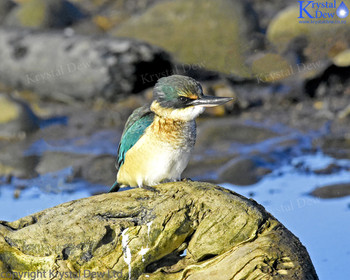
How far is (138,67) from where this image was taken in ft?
41.7

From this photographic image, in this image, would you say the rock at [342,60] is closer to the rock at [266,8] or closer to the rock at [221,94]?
the rock at [221,94]

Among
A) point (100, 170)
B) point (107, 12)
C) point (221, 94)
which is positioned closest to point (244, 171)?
point (100, 170)

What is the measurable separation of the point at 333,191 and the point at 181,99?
4020 mm

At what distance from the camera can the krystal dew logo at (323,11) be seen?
45.7 ft

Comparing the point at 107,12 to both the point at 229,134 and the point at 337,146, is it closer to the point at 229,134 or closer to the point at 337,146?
the point at 229,134

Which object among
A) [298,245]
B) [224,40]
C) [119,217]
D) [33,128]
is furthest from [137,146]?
[224,40]

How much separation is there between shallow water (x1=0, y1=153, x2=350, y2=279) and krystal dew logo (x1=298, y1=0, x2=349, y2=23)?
502 centimetres

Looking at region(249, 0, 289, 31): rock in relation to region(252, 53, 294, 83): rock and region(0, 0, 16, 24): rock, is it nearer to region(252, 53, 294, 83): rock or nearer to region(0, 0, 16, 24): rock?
region(252, 53, 294, 83): rock

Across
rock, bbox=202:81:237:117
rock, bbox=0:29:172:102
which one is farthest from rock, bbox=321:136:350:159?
rock, bbox=0:29:172:102

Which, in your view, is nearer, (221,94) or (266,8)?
(221,94)

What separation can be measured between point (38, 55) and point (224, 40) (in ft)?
13.7

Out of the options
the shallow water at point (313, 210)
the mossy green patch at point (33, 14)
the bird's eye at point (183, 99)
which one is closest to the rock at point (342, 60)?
the shallow water at point (313, 210)

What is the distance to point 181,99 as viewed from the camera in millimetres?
5441

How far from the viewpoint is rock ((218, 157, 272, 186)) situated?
921 centimetres
